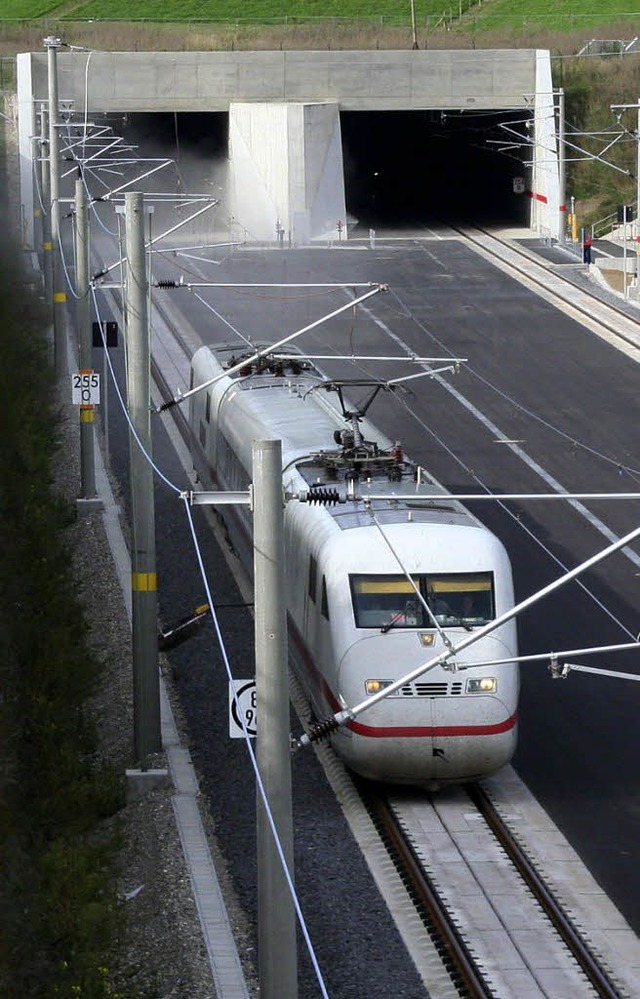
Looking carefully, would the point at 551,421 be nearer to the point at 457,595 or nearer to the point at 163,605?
the point at 163,605

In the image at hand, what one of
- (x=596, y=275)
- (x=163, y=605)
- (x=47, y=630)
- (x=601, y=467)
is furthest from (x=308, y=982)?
(x=596, y=275)

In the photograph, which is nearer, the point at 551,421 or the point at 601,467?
the point at 601,467

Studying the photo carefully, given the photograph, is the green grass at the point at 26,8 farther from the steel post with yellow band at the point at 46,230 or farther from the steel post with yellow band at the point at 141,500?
the steel post with yellow band at the point at 141,500

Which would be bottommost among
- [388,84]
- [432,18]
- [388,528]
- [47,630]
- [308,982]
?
[308,982]

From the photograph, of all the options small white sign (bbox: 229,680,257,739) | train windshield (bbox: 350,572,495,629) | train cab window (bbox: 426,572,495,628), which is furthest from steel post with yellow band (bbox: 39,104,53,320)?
small white sign (bbox: 229,680,257,739)

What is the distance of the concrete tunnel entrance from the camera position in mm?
68750

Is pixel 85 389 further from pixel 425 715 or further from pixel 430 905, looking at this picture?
pixel 430 905

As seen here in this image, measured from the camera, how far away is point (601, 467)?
32.4 metres

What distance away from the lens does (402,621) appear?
56.9 ft

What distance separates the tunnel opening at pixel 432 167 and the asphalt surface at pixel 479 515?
9870 millimetres

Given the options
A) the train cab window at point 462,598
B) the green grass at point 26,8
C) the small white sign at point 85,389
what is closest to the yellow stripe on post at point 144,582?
the train cab window at point 462,598

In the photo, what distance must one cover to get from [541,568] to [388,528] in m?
8.58

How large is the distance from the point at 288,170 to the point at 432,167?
15.0 metres

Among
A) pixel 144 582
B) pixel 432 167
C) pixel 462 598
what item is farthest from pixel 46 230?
pixel 462 598
